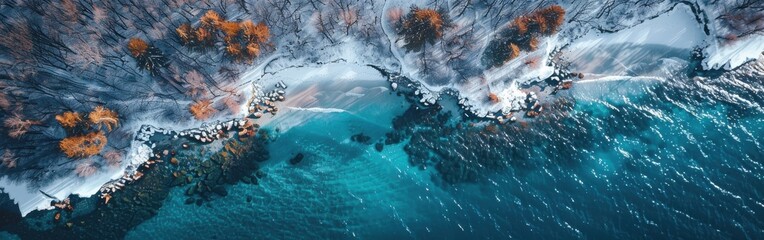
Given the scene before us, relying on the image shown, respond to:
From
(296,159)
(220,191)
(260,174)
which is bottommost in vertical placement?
(220,191)

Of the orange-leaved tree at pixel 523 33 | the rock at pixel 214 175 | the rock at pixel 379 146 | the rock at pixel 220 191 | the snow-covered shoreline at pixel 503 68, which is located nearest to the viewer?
the rock at pixel 220 191

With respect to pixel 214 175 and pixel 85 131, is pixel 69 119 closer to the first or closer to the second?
A: pixel 85 131

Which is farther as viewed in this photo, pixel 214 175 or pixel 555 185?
pixel 214 175

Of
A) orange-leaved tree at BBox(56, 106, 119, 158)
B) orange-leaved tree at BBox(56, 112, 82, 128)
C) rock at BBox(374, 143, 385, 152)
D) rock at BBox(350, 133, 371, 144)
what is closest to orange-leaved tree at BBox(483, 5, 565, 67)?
rock at BBox(374, 143, 385, 152)

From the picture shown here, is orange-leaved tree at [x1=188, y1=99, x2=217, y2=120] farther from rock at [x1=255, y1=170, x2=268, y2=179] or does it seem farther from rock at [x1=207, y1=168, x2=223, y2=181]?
rock at [x1=255, y1=170, x2=268, y2=179]

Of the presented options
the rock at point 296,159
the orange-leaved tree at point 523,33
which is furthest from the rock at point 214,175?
the orange-leaved tree at point 523,33

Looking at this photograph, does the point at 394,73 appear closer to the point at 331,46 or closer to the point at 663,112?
the point at 331,46

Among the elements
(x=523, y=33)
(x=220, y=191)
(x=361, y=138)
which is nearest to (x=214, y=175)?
(x=220, y=191)

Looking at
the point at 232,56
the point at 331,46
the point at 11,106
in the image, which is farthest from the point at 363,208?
the point at 11,106

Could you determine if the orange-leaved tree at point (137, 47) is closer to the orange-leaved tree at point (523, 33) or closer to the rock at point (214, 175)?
the rock at point (214, 175)
